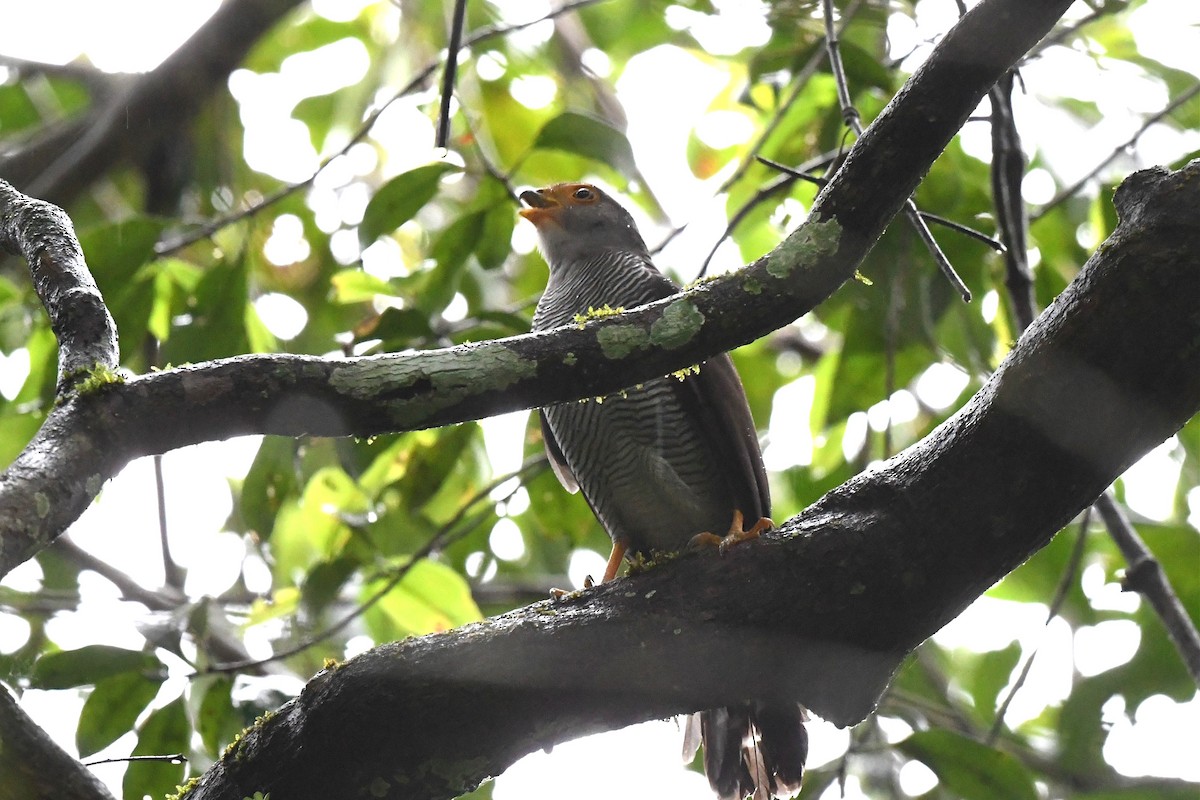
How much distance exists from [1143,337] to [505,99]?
4.25 meters

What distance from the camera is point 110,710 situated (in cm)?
363

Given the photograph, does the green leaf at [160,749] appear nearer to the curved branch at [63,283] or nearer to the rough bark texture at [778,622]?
the rough bark texture at [778,622]

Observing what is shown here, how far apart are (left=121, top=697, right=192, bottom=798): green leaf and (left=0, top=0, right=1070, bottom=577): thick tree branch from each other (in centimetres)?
188

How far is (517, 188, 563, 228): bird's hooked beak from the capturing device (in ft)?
17.5

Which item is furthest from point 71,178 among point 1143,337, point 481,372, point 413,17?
point 1143,337

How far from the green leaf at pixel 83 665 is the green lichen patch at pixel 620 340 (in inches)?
86.6

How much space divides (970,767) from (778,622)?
1.62 meters

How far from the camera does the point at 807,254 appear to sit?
225 centimetres

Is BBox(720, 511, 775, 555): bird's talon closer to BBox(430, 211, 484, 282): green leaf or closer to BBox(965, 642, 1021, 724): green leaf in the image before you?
BBox(430, 211, 484, 282): green leaf

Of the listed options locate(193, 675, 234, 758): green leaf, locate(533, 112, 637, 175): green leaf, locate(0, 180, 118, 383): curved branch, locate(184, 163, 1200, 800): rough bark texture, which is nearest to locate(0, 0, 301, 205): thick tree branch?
locate(533, 112, 637, 175): green leaf

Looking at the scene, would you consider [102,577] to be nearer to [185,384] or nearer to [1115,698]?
[185,384]

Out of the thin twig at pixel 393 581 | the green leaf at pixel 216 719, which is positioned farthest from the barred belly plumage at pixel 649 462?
the green leaf at pixel 216 719

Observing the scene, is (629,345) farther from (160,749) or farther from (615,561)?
(160,749)

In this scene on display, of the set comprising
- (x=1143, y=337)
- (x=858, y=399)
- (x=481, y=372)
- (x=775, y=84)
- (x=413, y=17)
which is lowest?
(x=1143, y=337)
